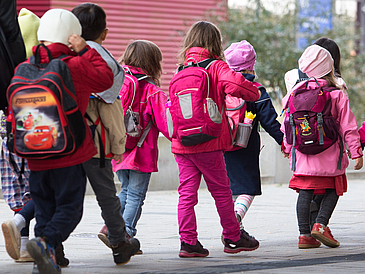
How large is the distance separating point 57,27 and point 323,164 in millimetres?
2698

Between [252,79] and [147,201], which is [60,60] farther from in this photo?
[147,201]

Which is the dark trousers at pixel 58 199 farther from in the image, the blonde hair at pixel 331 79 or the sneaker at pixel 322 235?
the blonde hair at pixel 331 79

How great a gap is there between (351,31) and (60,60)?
51.7 ft

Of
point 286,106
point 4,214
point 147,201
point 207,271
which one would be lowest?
point 147,201

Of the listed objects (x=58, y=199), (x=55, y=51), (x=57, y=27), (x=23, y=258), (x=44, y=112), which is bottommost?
(x=23, y=258)

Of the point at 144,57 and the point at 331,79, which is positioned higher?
the point at 144,57

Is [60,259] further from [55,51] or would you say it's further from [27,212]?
[55,51]

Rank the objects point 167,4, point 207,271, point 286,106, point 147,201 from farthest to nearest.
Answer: point 167,4 → point 147,201 → point 286,106 → point 207,271

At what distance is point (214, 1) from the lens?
1803cm

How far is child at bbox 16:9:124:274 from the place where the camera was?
405 centimetres

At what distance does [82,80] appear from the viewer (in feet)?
13.5

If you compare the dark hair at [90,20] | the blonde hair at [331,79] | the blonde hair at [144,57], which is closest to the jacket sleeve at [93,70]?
the dark hair at [90,20]

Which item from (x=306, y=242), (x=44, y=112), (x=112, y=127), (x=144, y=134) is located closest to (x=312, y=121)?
(x=306, y=242)

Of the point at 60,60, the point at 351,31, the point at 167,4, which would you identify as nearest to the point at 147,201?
the point at 60,60
